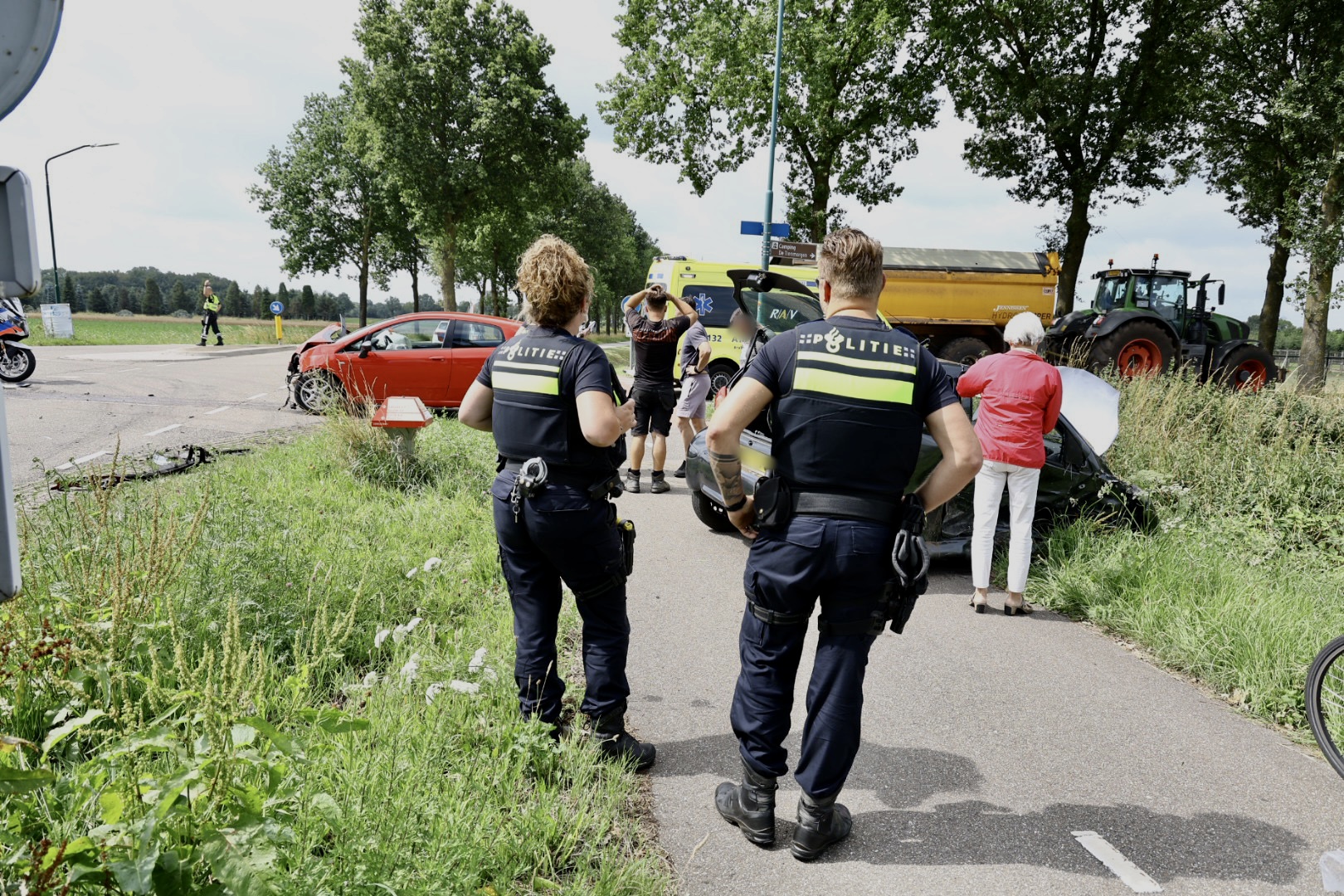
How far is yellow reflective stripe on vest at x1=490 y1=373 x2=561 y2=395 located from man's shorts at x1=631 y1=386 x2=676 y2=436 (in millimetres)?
4871

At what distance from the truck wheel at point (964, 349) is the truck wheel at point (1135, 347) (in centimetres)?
266

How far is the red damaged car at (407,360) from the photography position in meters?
11.9

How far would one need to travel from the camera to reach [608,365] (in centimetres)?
302

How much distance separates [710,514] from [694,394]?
2099 mm

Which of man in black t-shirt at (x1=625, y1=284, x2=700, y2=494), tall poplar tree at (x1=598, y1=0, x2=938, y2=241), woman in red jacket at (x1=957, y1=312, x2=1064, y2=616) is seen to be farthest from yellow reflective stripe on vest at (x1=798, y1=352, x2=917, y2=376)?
tall poplar tree at (x1=598, y1=0, x2=938, y2=241)

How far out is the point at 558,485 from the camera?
3002 millimetres

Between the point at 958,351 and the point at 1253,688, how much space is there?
1282cm

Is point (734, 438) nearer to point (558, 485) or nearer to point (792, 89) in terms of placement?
point (558, 485)

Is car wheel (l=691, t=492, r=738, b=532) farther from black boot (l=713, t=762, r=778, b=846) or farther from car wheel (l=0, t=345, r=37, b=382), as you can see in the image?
car wheel (l=0, t=345, r=37, b=382)

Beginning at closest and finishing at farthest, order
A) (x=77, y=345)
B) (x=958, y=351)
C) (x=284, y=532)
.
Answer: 1. (x=284, y=532)
2. (x=958, y=351)
3. (x=77, y=345)

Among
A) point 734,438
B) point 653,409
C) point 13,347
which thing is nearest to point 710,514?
point 653,409

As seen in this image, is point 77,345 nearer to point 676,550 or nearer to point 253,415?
point 253,415

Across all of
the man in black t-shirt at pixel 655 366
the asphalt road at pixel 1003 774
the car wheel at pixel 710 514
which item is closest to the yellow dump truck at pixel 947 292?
the man in black t-shirt at pixel 655 366

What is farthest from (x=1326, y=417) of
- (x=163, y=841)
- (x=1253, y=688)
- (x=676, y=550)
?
(x=163, y=841)
